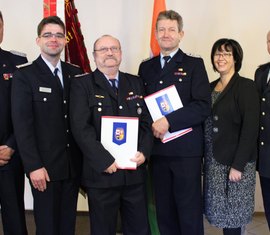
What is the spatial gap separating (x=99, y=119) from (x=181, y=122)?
51 centimetres

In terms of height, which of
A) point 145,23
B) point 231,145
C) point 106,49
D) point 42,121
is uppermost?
point 145,23

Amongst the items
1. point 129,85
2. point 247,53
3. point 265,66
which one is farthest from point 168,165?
point 247,53

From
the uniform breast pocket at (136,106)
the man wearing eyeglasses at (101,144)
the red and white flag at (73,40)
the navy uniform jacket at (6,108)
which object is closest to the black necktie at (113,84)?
the man wearing eyeglasses at (101,144)

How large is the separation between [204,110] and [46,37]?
3.44 ft

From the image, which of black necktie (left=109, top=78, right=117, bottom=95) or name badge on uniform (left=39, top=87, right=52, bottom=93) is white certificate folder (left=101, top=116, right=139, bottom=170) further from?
name badge on uniform (left=39, top=87, right=52, bottom=93)

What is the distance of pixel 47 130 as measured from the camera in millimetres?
1876

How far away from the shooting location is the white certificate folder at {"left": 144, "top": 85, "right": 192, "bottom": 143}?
2055mm

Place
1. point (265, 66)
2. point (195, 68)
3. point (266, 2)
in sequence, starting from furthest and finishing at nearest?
point (266, 2) < point (265, 66) < point (195, 68)

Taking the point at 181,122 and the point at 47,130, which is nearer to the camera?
the point at 47,130

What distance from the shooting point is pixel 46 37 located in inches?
75.7

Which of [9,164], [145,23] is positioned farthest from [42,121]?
[145,23]

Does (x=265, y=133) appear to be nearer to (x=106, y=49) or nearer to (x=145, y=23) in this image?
(x=106, y=49)

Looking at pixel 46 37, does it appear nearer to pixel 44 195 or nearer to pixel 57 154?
pixel 57 154

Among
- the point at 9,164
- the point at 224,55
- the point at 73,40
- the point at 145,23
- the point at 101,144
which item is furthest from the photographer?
the point at 145,23
